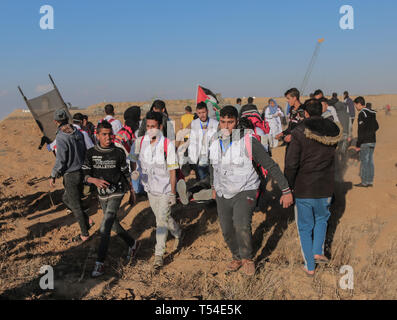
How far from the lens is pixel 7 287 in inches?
157

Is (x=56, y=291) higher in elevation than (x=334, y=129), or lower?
lower

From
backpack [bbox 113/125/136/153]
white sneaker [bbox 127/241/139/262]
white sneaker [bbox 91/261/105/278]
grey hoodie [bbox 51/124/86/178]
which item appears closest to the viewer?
white sneaker [bbox 91/261/105/278]

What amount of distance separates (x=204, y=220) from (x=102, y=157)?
2539 millimetres

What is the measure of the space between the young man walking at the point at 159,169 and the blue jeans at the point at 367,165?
4542mm

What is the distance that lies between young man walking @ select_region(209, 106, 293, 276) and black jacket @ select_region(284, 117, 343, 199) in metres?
0.21

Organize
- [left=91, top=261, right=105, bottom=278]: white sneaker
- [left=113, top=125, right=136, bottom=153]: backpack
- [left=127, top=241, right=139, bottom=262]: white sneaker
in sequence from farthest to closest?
[left=113, top=125, right=136, bottom=153]: backpack → [left=127, top=241, right=139, bottom=262]: white sneaker → [left=91, top=261, right=105, bottom=278]: white sneaker

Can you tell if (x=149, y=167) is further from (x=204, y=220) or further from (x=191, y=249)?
(x=204, y=220)

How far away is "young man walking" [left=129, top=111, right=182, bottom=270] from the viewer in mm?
4211

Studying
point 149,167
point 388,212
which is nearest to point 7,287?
point 149,167

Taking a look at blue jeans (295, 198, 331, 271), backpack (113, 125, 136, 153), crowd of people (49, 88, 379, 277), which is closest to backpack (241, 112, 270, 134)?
crowd of people (49, 88, 379, 277)

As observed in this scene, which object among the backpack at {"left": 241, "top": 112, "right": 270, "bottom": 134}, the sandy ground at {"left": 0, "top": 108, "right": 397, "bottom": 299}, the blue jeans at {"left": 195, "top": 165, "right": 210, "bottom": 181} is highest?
the backpack at {"left": 241, "top": 112, "right": 270, "bottom": 134}

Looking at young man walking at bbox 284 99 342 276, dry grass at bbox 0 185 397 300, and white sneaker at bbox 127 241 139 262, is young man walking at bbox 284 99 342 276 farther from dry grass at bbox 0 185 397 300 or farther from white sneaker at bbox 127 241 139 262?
white sneaker at bbox 127 241 139 262

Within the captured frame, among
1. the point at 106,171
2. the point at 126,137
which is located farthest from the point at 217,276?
the point at 126,137

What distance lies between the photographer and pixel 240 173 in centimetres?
379
